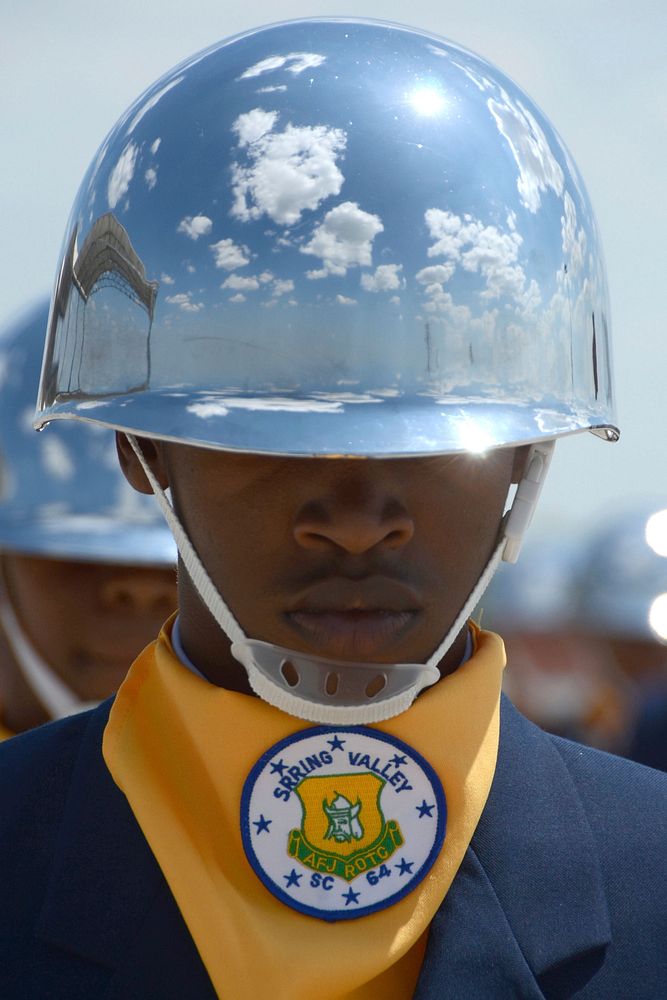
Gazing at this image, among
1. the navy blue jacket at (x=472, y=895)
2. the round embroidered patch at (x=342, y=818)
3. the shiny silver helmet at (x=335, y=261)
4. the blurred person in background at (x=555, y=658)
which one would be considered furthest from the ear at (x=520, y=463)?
the blurred person in background at (x=555, y=658)

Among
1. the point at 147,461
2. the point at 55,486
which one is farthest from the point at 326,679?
the point at 55,486

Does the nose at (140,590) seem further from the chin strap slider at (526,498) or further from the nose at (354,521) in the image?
the nose at (354,521)

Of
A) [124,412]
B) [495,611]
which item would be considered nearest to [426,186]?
[124,412]

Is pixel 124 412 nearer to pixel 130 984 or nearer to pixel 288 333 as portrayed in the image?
pixel 288 333

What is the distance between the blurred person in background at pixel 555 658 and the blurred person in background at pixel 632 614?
0.07m

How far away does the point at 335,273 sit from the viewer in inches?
116

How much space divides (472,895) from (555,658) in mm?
10700

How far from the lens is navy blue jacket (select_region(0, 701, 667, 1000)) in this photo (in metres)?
2.93

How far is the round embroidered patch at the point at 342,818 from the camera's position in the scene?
298 centimetres

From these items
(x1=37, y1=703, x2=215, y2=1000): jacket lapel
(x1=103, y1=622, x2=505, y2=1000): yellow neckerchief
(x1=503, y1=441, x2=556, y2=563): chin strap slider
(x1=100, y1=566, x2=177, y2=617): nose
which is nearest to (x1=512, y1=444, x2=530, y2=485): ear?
(x1=503, y1=441, x2=556, y2=563): chin strap slider

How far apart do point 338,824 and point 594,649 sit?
869 cm

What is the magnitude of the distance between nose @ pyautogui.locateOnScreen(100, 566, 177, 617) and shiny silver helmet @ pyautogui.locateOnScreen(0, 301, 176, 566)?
19 cm

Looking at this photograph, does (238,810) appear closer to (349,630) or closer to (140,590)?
(349,630)

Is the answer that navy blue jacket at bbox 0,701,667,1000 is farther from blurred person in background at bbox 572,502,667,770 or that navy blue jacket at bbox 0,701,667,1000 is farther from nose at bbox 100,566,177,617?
blurred person in background at bbox 572,502,667,770
